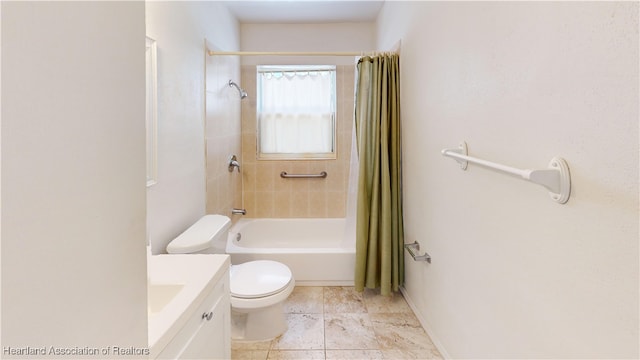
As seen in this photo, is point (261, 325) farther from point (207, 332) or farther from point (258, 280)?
point (207, 332)

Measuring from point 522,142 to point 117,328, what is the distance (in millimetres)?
1181

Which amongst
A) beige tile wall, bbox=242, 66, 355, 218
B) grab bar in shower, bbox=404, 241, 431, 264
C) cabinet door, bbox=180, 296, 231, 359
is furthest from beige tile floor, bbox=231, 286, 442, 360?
beige tile wall, bbox=242, 66, 355, 218

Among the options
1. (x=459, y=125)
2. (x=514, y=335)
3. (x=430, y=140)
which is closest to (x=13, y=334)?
(x=514, y=335)

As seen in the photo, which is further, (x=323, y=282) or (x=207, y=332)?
(x=323, y=282)

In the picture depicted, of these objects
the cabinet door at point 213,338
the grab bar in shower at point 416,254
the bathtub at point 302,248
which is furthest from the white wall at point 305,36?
the cabinet door at point 213,338

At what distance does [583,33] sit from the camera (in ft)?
2.80

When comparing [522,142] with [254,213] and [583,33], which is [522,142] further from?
[254,213]

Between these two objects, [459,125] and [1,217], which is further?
[459,125]

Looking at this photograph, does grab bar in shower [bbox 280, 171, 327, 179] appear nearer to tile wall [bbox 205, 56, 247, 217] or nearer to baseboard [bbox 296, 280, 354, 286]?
tile wall [bbox 205, 56, 247, 217]

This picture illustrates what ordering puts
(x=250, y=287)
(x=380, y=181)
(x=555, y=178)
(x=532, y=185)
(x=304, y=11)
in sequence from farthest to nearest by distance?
(x=304, y=11), (x=380, y=181), (x=250, y=287), (x=532, y=185), (x=555, y=178)

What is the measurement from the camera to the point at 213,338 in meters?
1.26

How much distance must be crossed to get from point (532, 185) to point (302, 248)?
2.27 metres

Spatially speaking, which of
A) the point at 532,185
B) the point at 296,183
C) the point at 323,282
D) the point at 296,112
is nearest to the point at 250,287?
the point at 323,282

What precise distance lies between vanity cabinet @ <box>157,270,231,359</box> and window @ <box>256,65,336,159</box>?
2.40m
